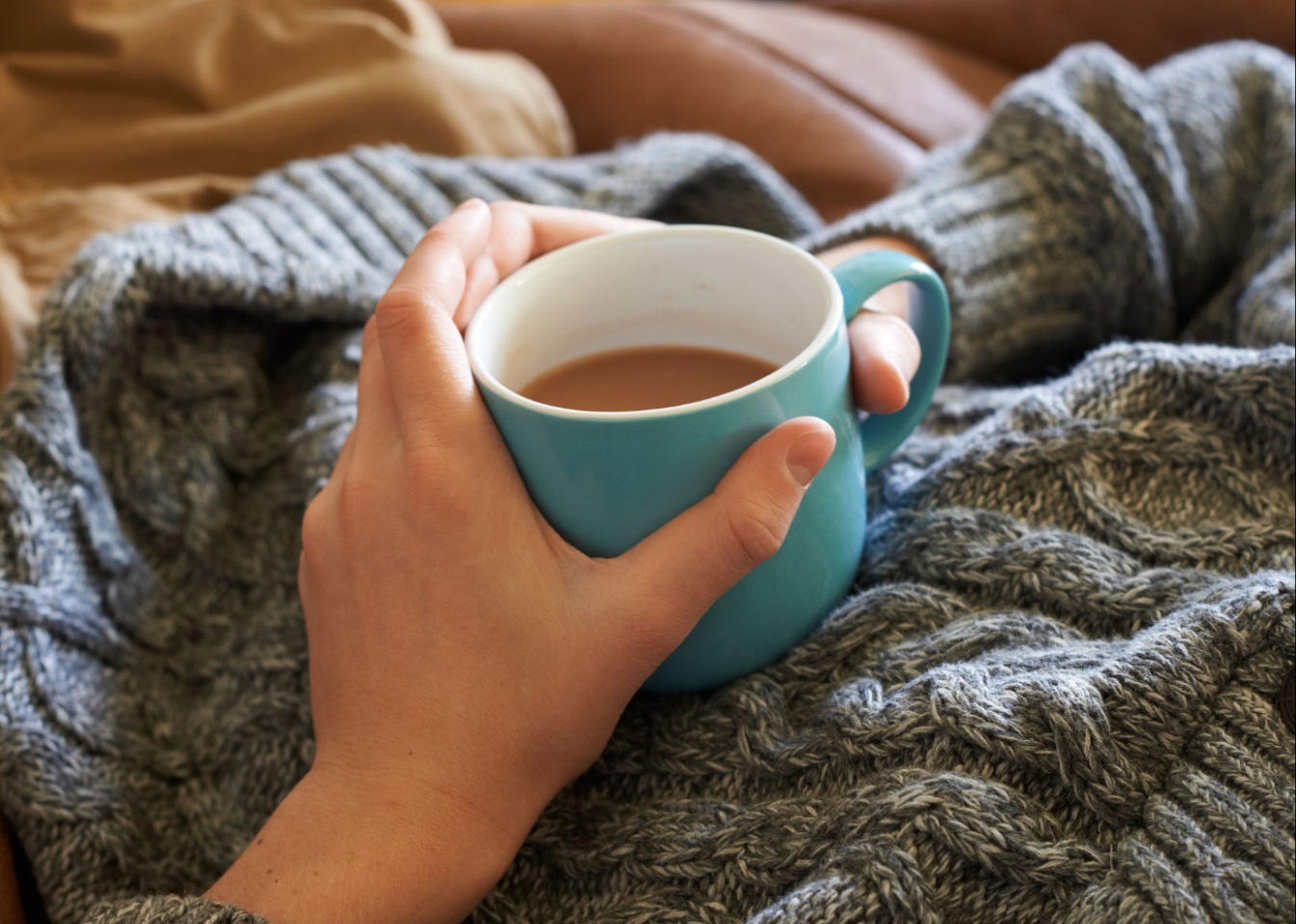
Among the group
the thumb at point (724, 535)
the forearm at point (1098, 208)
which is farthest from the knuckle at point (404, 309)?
the forearm at point (1098, 208)

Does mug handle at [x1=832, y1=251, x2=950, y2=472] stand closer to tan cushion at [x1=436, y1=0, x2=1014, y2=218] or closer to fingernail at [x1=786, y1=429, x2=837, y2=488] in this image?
fingernail at [x1=786, y1=429, x2=837, y2=488]

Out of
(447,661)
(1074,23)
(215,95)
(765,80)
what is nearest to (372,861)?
(447,661)

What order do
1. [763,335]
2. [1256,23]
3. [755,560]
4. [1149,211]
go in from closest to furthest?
[755,560] → [763,335] → [1149,211] → [1256,23]

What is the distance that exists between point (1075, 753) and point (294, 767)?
0.39m

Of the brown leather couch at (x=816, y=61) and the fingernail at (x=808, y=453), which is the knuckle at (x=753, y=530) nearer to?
the fingernail at (x=808, y=453)

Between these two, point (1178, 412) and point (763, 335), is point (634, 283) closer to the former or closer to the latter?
point (763, 335)

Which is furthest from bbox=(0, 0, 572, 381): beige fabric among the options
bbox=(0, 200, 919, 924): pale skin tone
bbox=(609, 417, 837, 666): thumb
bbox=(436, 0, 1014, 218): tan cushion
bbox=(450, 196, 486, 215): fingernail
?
bbox=(609, 417, 837, 666): thumb

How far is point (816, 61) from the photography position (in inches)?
44.5

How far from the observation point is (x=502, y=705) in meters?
0.48

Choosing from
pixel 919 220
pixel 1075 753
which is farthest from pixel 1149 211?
pixel 1075 753

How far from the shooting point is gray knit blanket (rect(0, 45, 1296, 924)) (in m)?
0.45

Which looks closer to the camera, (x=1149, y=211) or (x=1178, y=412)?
(x=1178, y=412)

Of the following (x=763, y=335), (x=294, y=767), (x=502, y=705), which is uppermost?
(x=763, y=335)

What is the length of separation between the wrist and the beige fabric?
0.56 meters
